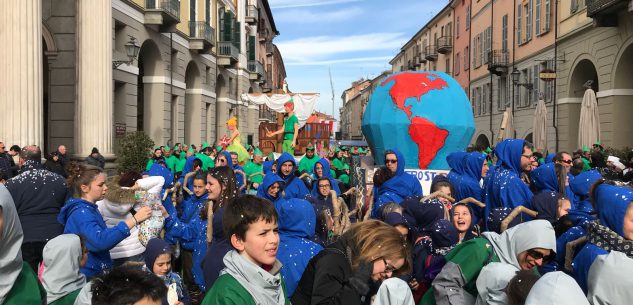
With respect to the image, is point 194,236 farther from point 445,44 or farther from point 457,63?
point 445,44

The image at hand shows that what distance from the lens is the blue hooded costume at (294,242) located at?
3930 millimetres

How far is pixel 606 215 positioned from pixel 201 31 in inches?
1055

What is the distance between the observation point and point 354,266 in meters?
3.08

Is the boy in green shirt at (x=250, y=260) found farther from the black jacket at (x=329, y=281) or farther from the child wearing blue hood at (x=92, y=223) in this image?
the child wearing blue hood at (x=92, y=223)

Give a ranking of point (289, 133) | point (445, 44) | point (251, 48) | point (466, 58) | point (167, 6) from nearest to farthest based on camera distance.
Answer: point (289, 133)
point (167, 6)
point (466, 58)
point (251, 48)
point (445, 44)

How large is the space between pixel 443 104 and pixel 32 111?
8.70 metres

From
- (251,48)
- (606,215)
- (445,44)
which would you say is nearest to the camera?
(606,215)

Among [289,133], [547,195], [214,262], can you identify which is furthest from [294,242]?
[289,133]

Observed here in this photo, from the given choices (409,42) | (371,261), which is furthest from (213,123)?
(409,42)

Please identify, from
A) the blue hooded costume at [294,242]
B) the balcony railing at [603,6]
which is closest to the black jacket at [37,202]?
the blue hooded costume at [294,242]

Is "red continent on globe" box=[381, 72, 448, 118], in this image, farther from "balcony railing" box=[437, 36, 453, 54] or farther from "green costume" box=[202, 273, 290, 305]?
"balcony railing" box=[437, 36, 453, 54]

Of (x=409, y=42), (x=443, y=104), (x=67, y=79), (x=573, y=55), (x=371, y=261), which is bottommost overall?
(x=371, y=261)

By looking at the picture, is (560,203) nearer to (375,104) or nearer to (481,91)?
(375,104)

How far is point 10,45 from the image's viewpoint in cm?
1245
